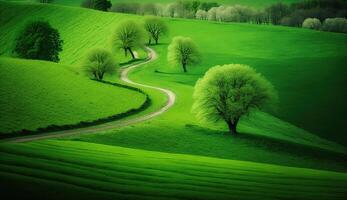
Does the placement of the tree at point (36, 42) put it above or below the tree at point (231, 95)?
above

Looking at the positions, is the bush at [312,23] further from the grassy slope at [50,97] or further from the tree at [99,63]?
A: the grassy slope at [50,97]

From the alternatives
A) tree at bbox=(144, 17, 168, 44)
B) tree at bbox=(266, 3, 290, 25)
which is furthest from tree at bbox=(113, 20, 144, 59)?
tree at bbox=(266, 3, 290, 25)

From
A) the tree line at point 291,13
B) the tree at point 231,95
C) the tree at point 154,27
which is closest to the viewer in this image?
the tree at point 231,95

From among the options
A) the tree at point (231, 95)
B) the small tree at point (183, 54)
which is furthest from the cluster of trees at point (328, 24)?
the tree at point (231, 95)

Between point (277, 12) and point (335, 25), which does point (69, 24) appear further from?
point (335, 25)

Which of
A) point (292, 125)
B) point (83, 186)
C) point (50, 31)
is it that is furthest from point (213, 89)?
point (50, 31)

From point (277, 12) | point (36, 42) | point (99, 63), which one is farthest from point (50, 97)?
point (277, 12)

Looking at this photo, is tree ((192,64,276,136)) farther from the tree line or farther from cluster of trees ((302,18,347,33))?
the tree line
